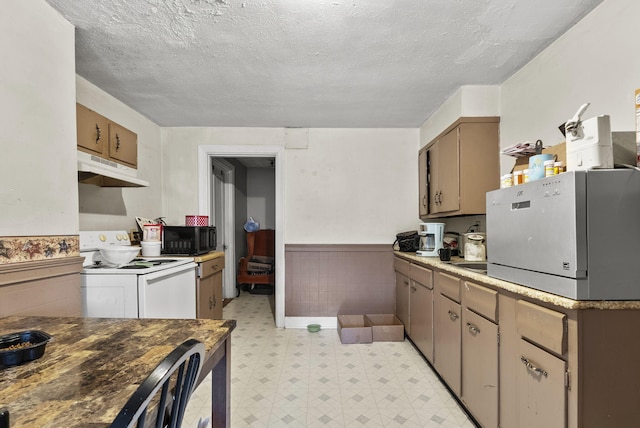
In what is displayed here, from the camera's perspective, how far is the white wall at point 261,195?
6.18 m

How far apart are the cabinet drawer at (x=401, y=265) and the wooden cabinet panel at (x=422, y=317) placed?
22cm

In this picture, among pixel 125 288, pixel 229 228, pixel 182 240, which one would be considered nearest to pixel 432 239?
pixel 182 240

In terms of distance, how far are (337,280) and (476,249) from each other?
1.66m

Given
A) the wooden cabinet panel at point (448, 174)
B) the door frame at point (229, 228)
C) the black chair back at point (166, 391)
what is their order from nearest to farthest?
the black chair back at point (166, 391), the wooden cabinet panel at point (448, 174), the door frame at point (229, 228)

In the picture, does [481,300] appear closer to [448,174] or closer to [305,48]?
[448,174]

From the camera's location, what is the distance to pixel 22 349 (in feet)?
2.65

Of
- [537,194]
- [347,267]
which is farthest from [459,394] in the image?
[347,267]

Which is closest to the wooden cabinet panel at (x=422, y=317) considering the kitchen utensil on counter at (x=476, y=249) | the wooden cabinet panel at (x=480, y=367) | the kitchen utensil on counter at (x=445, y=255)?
the kitchen utensil on counter at (x=445, y=255)

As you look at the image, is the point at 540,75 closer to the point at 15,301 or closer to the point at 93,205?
the point at 15,301

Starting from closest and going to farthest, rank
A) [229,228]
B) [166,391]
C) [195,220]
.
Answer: [166,391]
[195,220]
[229,228]

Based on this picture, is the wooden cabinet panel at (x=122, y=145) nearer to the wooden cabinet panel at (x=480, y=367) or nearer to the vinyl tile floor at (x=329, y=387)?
the vinyl tile floor at (x=329, y=387)

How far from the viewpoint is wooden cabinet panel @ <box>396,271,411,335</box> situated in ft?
10.1

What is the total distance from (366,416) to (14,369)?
5.75 ft

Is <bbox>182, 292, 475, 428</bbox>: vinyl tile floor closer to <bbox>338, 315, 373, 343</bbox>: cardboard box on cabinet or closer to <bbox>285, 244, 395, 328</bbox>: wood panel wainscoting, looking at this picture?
<bbox>338, 315, 373, 343</bbox>: cardboard box on cabinet
